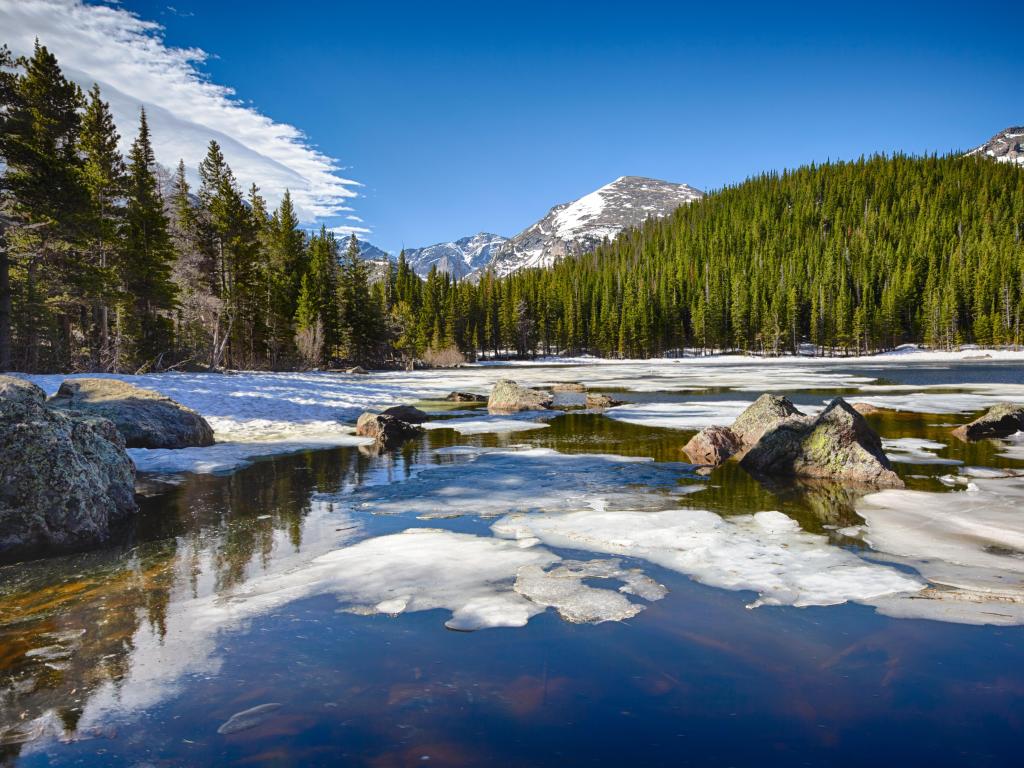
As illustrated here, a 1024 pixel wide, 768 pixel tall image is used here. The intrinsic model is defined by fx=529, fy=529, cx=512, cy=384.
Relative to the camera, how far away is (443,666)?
3.85 m

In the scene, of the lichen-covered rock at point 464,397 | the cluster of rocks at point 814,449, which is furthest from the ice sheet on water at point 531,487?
the lichen-covered rock at point 464,397

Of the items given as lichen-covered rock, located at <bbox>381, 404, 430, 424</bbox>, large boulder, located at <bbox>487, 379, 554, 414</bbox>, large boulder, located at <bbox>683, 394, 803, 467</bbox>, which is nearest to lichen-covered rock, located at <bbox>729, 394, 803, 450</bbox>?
large boulder, located at <bbox>683, 394, 803, 467</bbox>

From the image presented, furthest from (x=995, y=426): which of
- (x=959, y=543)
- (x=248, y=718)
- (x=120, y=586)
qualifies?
(x=120, y=586)

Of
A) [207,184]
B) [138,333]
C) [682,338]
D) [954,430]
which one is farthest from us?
[682,338]

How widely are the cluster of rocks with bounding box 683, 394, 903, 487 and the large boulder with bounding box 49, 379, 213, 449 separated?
466 inches

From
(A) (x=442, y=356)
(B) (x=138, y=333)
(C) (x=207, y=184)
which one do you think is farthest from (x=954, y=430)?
(A) (x=442, y=356)

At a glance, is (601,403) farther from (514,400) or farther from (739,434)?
(739,434)

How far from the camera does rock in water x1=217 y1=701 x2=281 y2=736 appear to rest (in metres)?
3.17

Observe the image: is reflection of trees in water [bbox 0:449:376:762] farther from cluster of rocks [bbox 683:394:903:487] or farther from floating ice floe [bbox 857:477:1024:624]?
cluster of rocks [bbox 683:394:903:487]

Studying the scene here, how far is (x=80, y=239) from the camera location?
2073cm

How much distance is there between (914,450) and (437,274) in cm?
9958

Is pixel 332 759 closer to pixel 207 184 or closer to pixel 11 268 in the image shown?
pixel 11 268

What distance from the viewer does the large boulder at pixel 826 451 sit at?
9570mm

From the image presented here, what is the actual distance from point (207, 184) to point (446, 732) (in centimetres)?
4487
